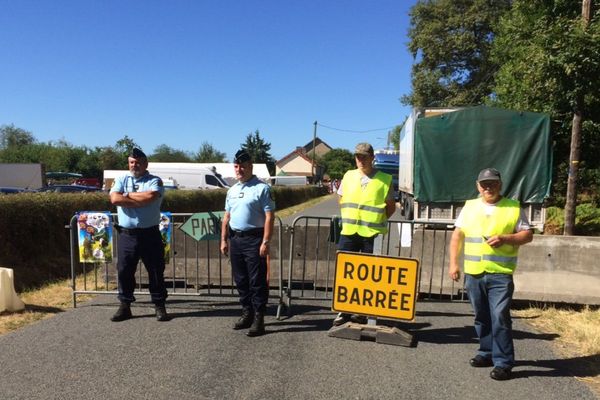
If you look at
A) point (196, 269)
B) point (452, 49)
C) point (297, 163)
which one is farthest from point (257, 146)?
point (196, 269)

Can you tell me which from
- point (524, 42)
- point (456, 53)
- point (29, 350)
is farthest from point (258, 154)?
point (29, 350)

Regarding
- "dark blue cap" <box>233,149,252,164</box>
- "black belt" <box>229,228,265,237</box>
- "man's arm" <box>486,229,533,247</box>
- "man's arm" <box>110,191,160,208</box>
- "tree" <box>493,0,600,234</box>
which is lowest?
"black belt" <box>229,228,265,237</box>

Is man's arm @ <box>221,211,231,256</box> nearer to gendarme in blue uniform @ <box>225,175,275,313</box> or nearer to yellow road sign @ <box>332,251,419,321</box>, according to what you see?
gendarme in blue uniform @ <box>225,175,275,313</box>

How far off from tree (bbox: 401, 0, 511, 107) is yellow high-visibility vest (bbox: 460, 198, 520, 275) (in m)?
28.4

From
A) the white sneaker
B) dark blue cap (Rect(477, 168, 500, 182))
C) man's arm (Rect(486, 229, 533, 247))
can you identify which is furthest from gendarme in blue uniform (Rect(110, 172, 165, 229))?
man's arm (Rect(486, 229, 533, 247))

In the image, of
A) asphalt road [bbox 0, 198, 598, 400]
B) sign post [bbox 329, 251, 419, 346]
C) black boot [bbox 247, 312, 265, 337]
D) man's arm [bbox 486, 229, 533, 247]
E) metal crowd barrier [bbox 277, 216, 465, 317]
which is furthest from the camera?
metal crowd barrier [bbox 277, 216, 465, 317]

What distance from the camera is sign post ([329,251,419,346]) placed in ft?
15.8

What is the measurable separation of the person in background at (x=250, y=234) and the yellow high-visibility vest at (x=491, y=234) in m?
1.95

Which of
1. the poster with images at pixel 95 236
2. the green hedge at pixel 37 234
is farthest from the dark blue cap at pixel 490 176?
the green hedge at pixel 37 234

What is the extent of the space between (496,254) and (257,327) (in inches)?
97.4

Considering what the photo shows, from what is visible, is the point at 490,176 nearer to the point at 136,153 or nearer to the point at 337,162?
the point at 136,153

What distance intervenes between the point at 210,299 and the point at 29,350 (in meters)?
2.42

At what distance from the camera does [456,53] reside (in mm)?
32219

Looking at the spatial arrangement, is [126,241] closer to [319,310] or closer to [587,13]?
[319,310]
